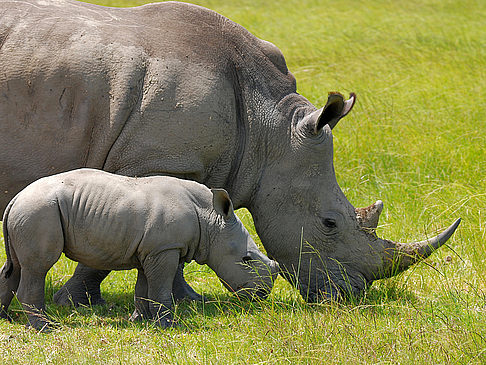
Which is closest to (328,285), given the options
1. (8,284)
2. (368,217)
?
(368,217)

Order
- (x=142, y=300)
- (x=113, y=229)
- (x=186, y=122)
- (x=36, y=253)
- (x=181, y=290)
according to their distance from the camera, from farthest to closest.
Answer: (x=181, y=290) < (x=186, y=122) < (x=142, y=300) < (x=113, y=229) < (x=36, y=253)

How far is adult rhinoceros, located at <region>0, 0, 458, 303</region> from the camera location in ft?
18.9

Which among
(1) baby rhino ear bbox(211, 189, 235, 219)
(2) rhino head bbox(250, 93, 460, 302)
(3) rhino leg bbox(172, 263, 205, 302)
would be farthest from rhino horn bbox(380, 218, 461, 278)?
(3) rhino leg bbox(172, 263, 205, 302)

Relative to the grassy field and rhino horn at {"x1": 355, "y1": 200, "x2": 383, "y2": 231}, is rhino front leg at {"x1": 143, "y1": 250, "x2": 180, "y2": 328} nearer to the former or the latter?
the grassy field

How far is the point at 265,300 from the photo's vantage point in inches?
224

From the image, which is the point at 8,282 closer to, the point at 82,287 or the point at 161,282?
the point at 82,287

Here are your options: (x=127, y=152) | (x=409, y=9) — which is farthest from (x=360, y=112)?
(x=409, y=9)

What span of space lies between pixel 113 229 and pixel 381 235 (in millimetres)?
3081

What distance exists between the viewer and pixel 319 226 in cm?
627

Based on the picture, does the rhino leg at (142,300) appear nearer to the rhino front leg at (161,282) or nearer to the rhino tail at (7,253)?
the rhino front leg at (161,282)

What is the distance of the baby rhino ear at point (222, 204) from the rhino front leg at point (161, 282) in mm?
402

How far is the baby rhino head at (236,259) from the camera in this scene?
18.7ft

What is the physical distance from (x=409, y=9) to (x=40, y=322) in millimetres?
16933

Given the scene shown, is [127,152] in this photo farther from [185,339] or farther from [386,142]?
[386,142]
